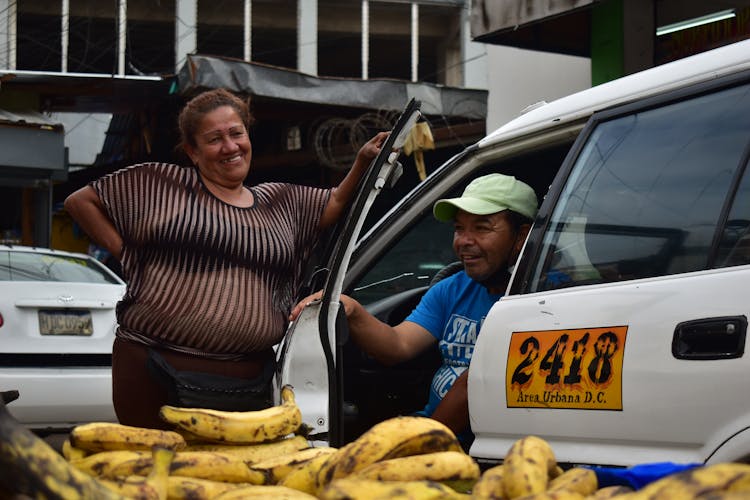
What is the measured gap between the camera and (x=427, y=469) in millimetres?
1889

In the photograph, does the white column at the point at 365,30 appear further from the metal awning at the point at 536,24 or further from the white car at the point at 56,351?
the white car at the point at 56,351

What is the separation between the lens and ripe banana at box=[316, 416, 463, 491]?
1927 millimetres

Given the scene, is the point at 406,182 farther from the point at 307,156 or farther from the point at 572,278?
the point at 572,278

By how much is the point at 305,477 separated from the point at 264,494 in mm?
261

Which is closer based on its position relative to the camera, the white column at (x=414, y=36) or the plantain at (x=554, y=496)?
the plantain at (x=554, y=496)

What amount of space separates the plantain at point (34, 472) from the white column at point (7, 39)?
1572cm

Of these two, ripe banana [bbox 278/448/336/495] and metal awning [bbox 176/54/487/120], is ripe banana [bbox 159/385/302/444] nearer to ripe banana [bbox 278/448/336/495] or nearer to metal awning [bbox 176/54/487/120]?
ripe banana [bbox 278/448/336/495]

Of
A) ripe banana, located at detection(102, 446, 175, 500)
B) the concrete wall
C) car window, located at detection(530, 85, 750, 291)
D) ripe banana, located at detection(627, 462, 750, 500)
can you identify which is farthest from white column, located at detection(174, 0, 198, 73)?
ripe banana, located at detection(627, 462, 750, 500)

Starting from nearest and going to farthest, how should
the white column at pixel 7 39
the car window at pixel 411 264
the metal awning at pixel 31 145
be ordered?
the car window at pixel 411 264, the metal awning at pixel 31 145, the white column at pixel 7 39

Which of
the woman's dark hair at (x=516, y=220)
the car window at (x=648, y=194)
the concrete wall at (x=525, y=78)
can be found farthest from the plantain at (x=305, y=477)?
the concrete wall at (x=525, y=78)

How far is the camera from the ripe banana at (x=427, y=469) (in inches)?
72.7

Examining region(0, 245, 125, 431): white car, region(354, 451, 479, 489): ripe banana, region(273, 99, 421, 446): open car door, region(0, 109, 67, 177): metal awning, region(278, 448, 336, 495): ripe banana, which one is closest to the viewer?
Answer: region(354, 451, 479, 489): ripe banana

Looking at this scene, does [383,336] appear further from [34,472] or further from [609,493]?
[34,472]

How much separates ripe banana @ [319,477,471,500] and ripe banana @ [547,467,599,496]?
19cm
